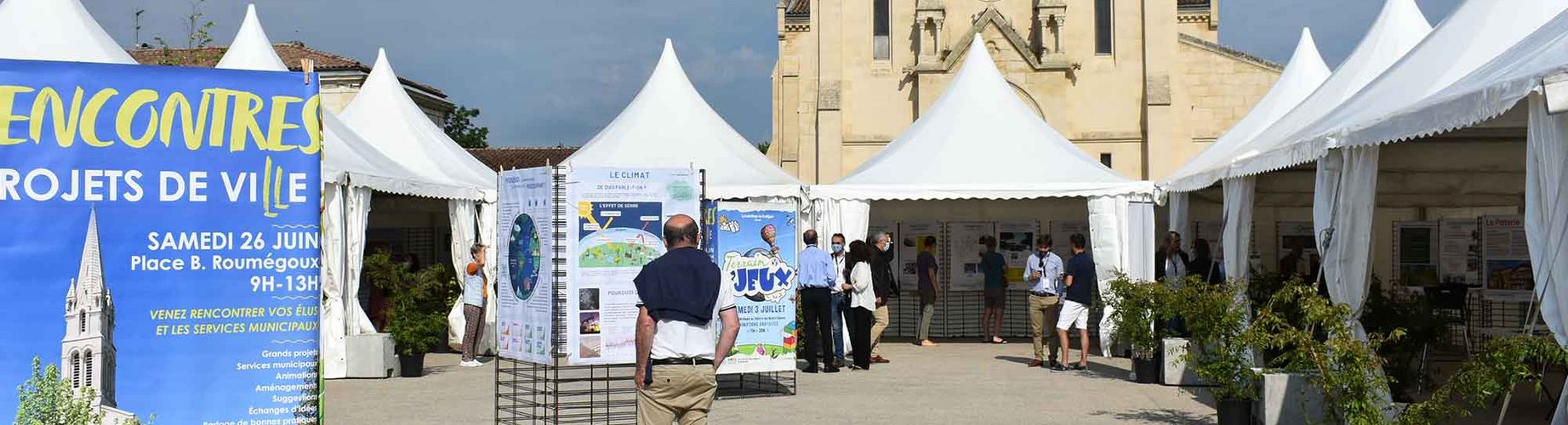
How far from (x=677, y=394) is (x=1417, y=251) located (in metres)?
14.9

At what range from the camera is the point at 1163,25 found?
39.2 meters

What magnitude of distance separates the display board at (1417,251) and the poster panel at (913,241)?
6130 mm

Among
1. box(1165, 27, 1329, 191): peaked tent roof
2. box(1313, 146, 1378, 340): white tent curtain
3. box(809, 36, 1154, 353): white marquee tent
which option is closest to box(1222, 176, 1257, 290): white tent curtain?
box(1165, 27, 1329, 191): peaked tent roof

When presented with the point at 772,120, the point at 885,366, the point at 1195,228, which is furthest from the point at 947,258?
the point at 772,120

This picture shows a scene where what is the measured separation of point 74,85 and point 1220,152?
1378cm

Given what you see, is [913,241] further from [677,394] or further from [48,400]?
[48,400]

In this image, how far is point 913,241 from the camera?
21.3m

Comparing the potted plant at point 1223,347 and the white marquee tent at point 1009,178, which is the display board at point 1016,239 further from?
the potted plant at point 1223,347

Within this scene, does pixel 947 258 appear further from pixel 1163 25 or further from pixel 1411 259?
pixel 1163 25

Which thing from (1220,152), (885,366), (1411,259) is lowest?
(885,366)

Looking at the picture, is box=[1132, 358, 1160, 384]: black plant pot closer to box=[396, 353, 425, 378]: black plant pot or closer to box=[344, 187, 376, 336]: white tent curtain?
box=[396, 353, 425, 378]: black plant pot

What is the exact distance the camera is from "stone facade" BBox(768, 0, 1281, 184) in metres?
39.2

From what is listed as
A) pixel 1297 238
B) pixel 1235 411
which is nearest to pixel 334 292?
pixel 1235 411


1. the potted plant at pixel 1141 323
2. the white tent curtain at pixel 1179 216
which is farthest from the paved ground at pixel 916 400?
the white tent curtain at pixel 1179 216
